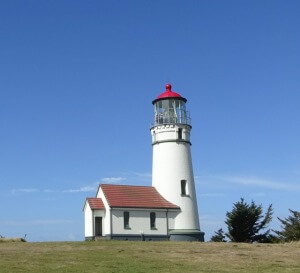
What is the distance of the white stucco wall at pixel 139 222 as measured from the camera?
38094 millimetres

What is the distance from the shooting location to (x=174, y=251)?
25.4m

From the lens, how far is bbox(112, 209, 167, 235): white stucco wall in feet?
125

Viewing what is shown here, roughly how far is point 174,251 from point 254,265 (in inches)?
221

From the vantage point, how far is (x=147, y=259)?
21766 mm

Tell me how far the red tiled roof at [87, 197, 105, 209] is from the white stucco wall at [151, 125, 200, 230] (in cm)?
488

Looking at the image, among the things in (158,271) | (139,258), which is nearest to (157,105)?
(139,258)

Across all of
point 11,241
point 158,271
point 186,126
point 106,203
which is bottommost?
point 158,271

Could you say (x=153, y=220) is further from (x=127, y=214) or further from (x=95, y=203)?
(x=95, y=203)

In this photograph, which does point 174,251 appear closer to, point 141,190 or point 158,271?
point 158,271

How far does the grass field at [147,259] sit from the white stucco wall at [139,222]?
1003 centimetres

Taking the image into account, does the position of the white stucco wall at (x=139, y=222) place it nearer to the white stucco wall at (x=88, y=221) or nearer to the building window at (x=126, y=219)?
the building window at (x=126, y=219)

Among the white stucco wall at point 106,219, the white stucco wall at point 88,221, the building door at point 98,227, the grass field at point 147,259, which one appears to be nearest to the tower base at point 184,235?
the white stucco wall at point 106,219

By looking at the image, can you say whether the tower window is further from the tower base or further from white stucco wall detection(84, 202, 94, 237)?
white stucco wall detection(84, 202, 94, 237)

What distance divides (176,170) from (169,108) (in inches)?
209
